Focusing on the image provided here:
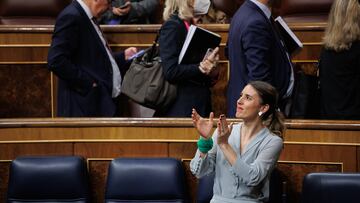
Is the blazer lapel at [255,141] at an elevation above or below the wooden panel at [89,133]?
above

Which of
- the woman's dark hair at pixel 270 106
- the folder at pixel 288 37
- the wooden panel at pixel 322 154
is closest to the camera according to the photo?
the woman's dark hair at pixel 270 106

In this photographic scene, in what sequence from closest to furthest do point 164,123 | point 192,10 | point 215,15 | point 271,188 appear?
point 271,188 < point 164,123 < point 192,10 < point 215,15

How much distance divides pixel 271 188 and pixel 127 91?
0.82 metres

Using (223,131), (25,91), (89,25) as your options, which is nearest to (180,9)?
Result: (89,25)

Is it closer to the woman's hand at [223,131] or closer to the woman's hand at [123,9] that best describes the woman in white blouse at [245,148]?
the woman's hand at [223,131]

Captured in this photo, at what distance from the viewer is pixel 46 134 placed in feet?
10.2

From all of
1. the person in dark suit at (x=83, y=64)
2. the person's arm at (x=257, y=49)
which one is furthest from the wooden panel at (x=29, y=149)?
the person's arm at (x=257, y=49)

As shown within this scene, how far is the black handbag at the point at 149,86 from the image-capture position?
3324 mm

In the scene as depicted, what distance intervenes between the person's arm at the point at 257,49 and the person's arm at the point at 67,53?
0.68 meters

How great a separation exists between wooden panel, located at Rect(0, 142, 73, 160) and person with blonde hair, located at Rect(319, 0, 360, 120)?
1042 millimetres

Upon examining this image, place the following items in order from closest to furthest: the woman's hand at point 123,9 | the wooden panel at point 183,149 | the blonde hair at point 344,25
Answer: the wooden panel at point 183,149, the blonde hair at point 344,25, the woman's hand at point 123,9

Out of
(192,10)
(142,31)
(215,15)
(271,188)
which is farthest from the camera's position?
(215,15)

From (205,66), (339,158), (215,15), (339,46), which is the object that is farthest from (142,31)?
(339,158)

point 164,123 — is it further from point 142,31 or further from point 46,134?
point 142,31
